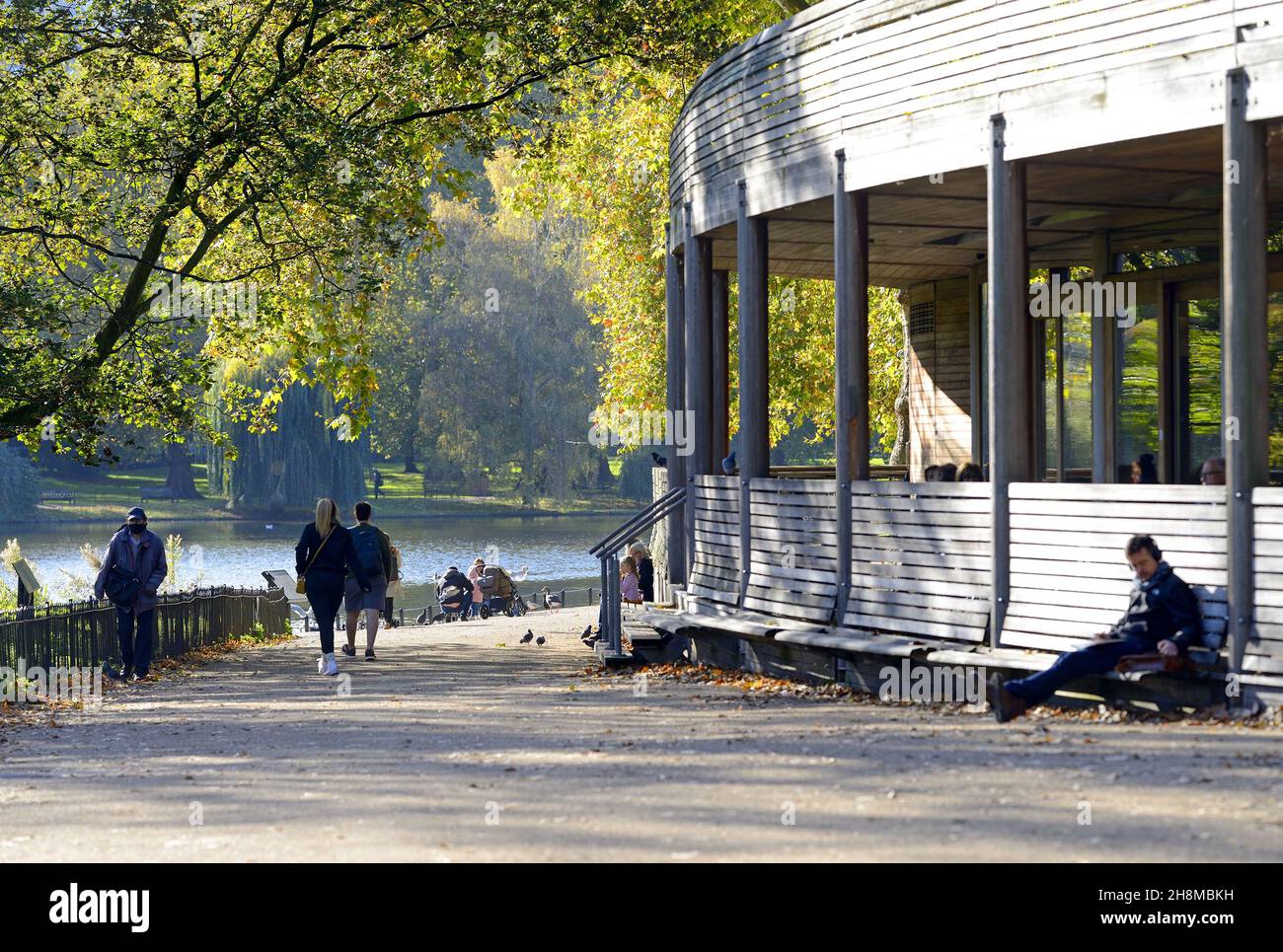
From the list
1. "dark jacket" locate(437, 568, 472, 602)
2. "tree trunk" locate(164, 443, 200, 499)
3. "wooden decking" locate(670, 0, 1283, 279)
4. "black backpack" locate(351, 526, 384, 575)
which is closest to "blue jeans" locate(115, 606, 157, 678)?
"black backpack" locate(351, 526, 384, 575)

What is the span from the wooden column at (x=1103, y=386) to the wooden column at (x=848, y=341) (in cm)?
457

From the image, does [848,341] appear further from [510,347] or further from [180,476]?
[180,476]

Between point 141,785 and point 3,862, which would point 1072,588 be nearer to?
point 141,785

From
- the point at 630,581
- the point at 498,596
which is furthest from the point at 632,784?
the point at 498,596

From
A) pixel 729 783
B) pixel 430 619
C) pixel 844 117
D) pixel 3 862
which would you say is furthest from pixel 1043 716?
pixel 430 619

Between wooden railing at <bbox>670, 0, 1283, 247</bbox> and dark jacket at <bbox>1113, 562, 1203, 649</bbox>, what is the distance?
2.88 meters

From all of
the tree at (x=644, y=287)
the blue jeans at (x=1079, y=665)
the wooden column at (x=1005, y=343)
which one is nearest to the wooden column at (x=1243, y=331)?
the blue jeans at (x=1079, y=665)

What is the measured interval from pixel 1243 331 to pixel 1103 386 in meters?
7.43

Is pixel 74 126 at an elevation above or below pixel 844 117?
above

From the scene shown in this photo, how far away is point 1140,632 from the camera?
10.2 meters

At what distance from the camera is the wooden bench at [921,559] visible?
1201cm

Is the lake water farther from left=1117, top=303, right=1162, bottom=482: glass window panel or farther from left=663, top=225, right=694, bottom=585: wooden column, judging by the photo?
left=1117, top=303, right=1162, bottom=482: glass window panel

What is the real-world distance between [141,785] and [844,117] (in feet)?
25.0

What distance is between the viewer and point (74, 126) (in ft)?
64.8
